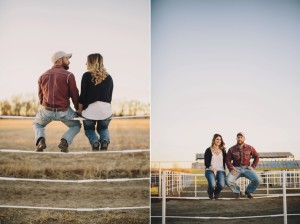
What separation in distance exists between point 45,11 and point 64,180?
5.91 feet

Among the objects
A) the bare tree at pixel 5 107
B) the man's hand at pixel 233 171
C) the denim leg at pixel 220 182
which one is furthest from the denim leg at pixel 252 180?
the bare tree at pixel 5 107

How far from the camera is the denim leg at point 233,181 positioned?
445 centimetres

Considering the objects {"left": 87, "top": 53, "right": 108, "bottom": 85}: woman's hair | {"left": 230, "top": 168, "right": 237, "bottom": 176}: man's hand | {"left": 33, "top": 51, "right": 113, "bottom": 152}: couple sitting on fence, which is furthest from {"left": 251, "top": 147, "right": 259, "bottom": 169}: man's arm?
{"left": 87, "top": 53, "right": 108, "bottom": 85}: woman's hair

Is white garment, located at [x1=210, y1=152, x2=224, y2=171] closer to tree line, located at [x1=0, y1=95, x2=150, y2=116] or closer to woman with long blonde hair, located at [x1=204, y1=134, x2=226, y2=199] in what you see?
woman with long blonde hair, located at [x1=204, y1=134, x2=226, y2=199]

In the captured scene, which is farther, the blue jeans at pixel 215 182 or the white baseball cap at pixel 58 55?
the blue jeans at pixel 215 182

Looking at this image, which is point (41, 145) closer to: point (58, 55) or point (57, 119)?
point (57, 119)

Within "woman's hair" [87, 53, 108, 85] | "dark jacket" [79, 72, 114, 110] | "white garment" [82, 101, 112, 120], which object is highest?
"woman's hair" [87, 53, 108, 85]

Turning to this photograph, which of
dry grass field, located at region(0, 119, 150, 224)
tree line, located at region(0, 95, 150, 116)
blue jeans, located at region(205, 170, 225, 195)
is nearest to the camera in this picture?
dry grass field, located at region(0, 119, 150, 224)

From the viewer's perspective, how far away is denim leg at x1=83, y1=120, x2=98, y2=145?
4.26 m

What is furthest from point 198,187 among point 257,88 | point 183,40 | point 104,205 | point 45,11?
point 45,11

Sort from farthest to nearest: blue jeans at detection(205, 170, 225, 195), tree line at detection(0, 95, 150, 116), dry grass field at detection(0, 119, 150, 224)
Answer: blue jeans at detection(205, 170, 225, 195) → tree line at detection(0, 95, 150, 116) → dry grass field at detection(0, 119, 150, 224)

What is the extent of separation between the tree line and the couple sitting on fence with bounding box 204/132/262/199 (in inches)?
34.7

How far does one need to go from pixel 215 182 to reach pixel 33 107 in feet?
6.87

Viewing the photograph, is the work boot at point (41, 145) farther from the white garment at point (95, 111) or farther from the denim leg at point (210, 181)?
the denim leg at point (210, 181)
